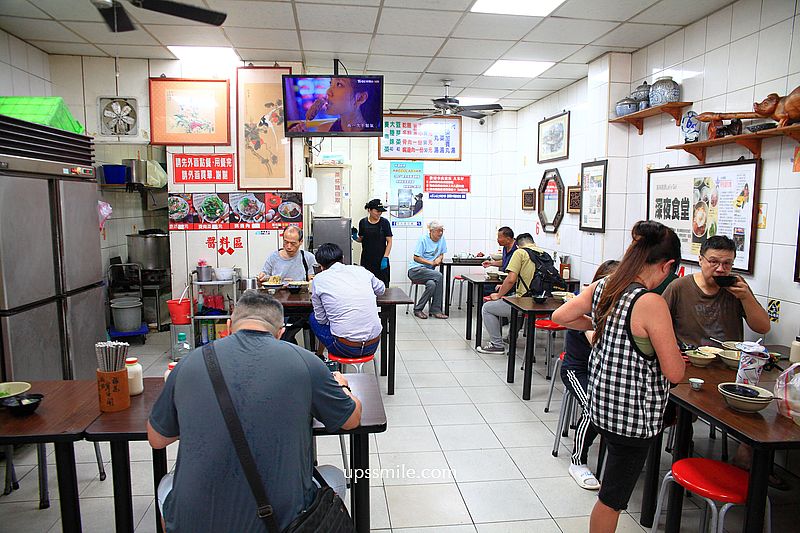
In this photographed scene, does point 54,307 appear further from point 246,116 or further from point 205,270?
point 246,116

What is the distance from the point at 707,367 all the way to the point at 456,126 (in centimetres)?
640

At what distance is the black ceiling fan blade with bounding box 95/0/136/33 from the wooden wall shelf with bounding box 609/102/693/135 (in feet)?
13.6

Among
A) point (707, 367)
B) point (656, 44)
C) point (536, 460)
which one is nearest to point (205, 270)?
point (536, 460)

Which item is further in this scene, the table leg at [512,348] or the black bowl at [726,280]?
the table leg at [512,348]

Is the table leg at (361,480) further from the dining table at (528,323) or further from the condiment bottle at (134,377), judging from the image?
the dining table at (528,323)

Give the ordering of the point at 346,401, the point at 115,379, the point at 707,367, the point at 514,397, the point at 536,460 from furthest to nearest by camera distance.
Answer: the point at 514,397
the point at 536,460
the point at 707,367
the point at 115,379
the point at 346,401

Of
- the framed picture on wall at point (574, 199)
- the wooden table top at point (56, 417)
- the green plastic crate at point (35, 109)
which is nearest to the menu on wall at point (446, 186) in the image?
the framed picture on wall at point (574, 199)

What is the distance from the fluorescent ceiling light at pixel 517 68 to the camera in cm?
568

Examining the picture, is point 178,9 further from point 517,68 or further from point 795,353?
point 517,68

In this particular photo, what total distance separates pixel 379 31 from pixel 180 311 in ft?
11.5

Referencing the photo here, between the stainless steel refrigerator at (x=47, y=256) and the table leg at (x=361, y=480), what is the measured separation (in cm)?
254

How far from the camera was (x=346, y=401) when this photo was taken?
1849mm

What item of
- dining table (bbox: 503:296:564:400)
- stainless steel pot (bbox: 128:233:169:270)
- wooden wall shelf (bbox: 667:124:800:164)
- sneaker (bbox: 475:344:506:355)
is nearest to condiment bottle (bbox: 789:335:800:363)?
wooden wall shelf (bbox: 667:124:800:164)

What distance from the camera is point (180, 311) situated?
5.46 metres
